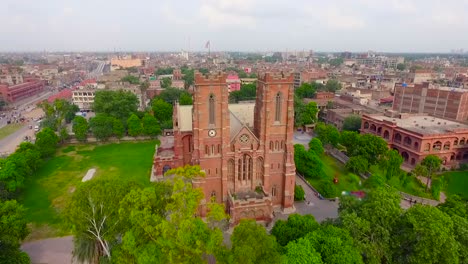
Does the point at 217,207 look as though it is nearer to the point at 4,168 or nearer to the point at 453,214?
the point at 453,214

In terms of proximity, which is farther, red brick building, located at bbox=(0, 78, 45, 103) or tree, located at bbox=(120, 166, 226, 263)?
red brick building, located at bbox=(0, 78, 45, 103)

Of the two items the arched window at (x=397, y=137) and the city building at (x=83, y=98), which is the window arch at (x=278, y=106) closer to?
the arched window at (x=397, y=137)

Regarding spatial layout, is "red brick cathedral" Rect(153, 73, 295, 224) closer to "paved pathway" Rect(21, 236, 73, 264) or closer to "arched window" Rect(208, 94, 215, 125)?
"arched window" Rect(208, 94, 215, 125)

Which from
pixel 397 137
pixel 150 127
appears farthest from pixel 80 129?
pixel 397 137

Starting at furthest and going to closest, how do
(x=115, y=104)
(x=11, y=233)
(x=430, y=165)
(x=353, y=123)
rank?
(x=115, y=104) < (x=353, y=123) < (x=430, y=165) < (x=11, y=233)

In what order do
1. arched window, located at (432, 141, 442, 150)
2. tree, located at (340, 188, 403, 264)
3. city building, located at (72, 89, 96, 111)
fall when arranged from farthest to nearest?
city building, located at (72, 89, 96, 111), arched window, located at (432, 141, 442, 150), tree, located at (340, 188, 403, 264)

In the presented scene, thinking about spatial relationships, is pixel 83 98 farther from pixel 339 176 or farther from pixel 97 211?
pixel 339 176

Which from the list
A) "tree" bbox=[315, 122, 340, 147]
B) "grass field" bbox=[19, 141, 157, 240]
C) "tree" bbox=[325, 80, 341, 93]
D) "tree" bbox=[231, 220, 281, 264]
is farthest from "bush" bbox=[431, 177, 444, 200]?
"tree" bbox=[325, 80, 341, 93]
